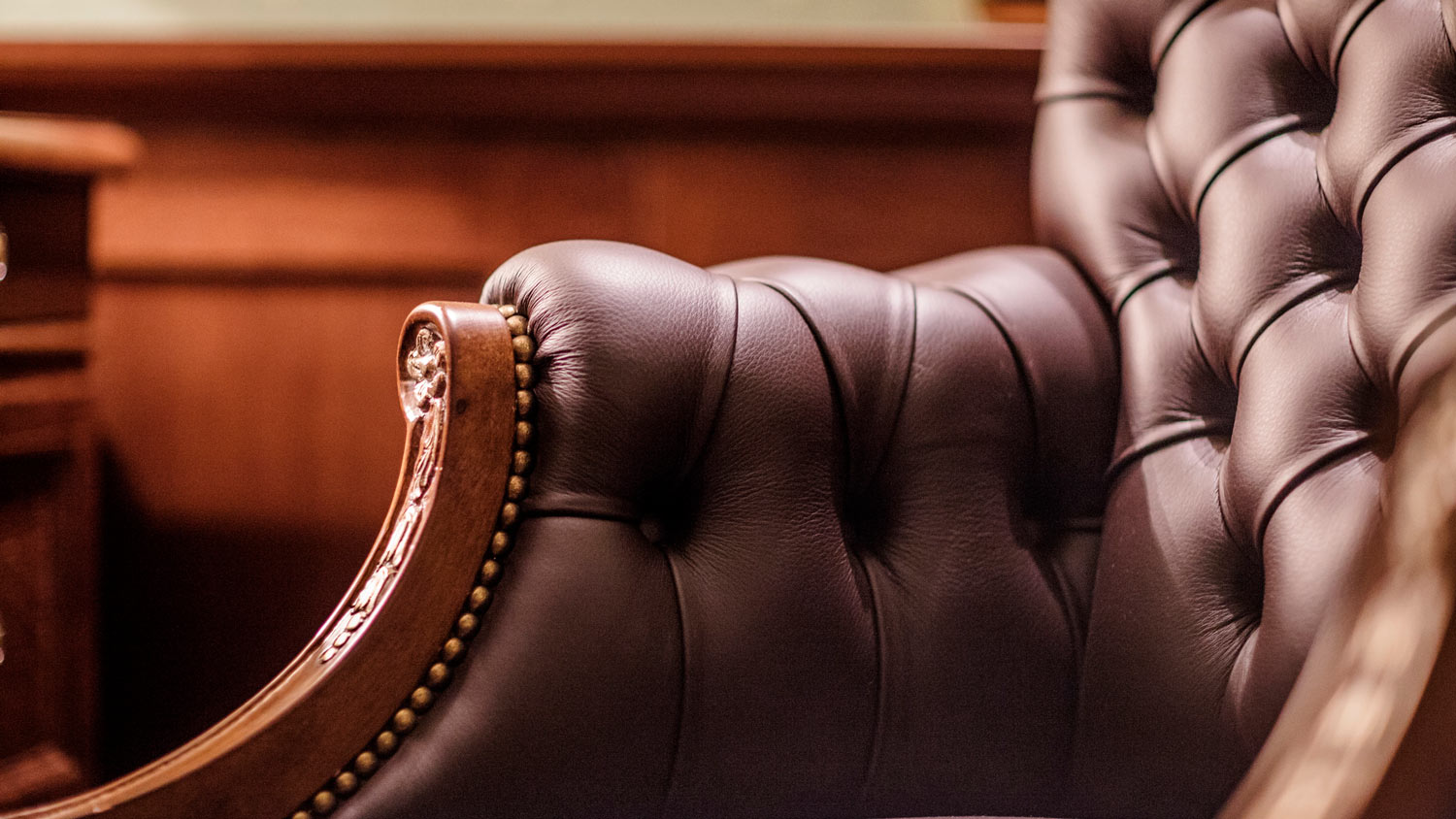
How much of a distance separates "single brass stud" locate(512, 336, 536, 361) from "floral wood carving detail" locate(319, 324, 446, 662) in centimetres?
3

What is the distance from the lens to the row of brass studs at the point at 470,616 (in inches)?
15.6

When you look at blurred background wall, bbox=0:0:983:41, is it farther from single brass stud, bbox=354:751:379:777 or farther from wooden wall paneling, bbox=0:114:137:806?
single brass stud, bbox=354:751:379:777

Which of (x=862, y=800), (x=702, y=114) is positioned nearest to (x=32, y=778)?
(x=862, y=800)

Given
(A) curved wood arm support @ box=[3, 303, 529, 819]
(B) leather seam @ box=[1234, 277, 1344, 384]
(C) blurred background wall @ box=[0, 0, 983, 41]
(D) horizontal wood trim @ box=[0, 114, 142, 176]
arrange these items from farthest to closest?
(C) blurred background wall @ box=[0, 0, 983, 41], (D) horizontal wood trim @ box=[0, 114, 142, 176], (B) leather seam @ box=[1234, 277, 1344, 384], (A) curved wood arm support @ box=[3, 303, 529, 819]

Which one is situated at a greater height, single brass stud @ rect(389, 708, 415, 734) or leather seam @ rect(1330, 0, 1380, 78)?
leather seam @ rect(1330, 0, 1380, 78)

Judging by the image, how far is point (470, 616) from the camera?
42cm

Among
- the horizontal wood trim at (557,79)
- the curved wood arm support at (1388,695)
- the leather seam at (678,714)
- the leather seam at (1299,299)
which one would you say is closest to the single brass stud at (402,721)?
the leather seam at (678,714)

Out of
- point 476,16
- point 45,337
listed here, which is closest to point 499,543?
point 45,337

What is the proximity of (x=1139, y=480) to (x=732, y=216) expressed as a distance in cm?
51

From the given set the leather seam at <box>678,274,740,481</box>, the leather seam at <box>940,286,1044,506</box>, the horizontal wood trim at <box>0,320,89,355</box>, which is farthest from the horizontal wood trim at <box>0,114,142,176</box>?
the leather seam at <box>940,286,1044,506</box>

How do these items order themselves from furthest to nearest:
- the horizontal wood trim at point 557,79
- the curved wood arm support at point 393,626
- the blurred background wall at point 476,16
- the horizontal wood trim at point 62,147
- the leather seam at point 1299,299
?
the blurred background wall at point 476,16
the horizontal wood trim at point 557,79
the horizontal wood trim at point 62,147
the leather seam at point 1299,299
the curved wood arm support at point 393,626

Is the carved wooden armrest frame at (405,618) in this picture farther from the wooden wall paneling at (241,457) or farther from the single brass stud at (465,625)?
the wooden wall paneling at (241,457)

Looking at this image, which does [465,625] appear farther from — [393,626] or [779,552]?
[779,552]

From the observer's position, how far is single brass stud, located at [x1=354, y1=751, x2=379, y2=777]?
0.40 m
